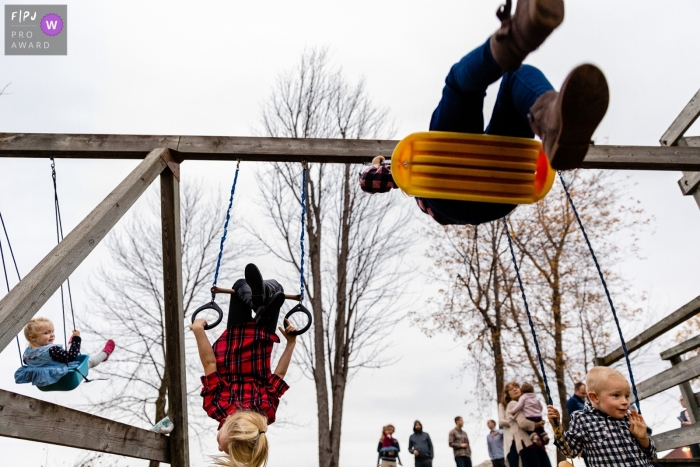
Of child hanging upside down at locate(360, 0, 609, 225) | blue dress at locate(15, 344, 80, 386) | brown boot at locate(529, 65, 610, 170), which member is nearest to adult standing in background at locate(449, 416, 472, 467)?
blue dress at locate(15, 344, 80, 386)

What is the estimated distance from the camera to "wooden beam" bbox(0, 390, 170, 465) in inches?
103

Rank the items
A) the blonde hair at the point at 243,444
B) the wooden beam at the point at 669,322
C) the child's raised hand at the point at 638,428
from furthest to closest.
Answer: the wooden beam at the point at 669,322, the blonde hair at the point at 243,444, the child's raised hand at the point at 638,428

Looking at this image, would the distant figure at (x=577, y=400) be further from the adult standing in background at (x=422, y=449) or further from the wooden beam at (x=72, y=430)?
the wooden beam at (x=72, y=430)

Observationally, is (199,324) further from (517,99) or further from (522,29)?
(522,29)

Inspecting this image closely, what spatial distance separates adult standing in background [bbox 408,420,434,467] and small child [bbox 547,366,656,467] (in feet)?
19.3

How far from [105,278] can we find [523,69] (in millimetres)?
10844

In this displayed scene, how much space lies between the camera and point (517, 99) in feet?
7.43

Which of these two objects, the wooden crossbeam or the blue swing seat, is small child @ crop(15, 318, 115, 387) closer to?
the blue swing seat

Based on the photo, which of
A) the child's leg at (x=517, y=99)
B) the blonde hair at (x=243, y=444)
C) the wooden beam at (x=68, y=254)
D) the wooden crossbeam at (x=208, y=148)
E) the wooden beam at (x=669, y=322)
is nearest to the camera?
the child's leg at (x=517, y=99)

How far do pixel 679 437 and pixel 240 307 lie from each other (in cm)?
420

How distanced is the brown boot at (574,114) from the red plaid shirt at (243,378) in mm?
2269

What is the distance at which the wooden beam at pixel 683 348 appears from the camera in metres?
5.43

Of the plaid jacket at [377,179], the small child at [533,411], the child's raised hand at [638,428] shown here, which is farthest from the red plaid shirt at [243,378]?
the small child at [533,411]

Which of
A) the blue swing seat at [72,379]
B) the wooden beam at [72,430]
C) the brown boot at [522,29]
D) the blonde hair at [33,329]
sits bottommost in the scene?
the wooden beam at [72,430]
